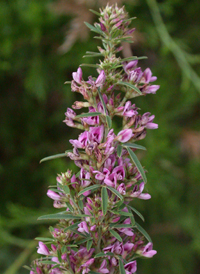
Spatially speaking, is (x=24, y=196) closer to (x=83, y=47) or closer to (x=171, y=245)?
(x=83, y=47)

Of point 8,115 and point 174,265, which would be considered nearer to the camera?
point 8,115

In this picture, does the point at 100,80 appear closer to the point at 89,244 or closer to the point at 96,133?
the point at 96,133

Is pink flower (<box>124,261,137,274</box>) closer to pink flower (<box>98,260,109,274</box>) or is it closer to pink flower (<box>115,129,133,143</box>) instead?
pink flower (<box>98,260,109,274</box>)

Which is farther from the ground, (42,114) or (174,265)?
(42,114)

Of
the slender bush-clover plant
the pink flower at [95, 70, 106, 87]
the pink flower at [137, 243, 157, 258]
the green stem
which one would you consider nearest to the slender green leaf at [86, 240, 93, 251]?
the slender bush-clover plant

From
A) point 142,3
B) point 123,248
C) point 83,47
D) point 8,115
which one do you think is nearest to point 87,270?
point 123,248

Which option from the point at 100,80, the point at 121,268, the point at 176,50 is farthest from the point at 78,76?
the point at 176,50

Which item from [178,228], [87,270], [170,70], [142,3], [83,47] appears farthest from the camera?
[178,228]
